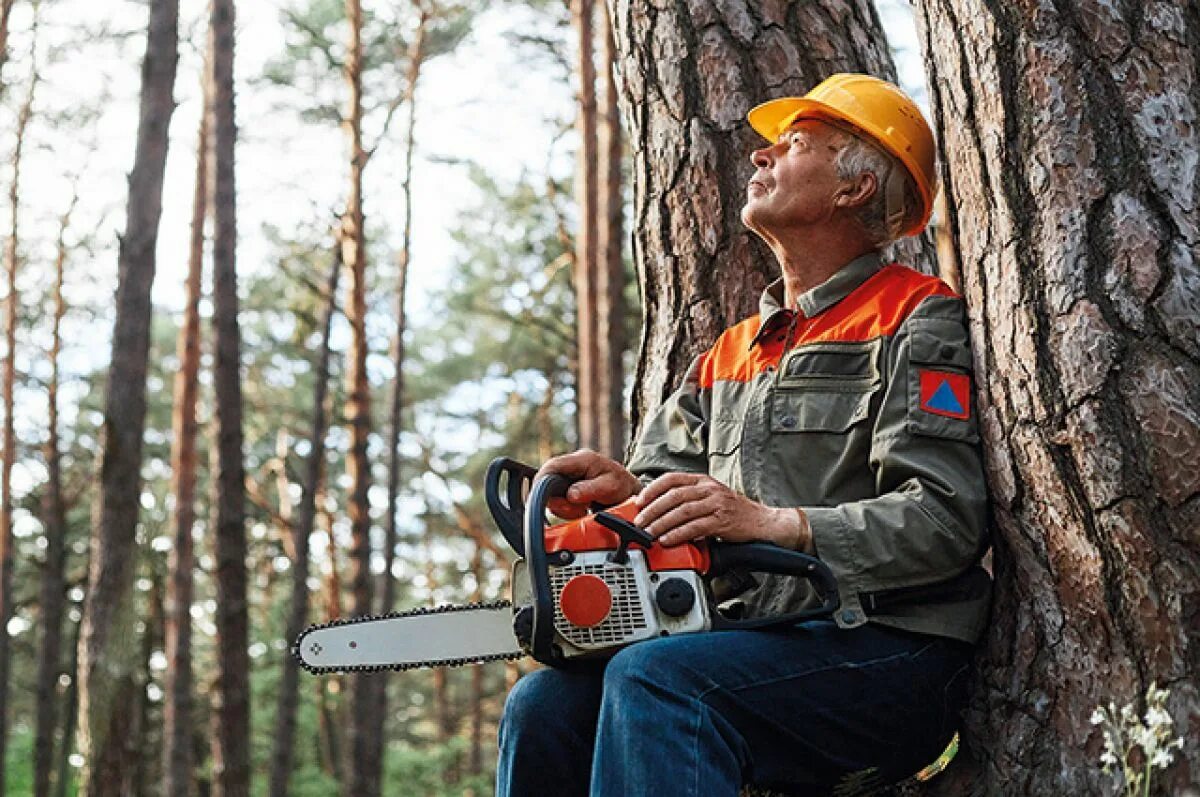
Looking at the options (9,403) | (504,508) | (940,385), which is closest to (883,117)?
(940,385)

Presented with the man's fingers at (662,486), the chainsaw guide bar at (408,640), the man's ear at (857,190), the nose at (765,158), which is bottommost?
the chainsaw guide bar at (408,640)

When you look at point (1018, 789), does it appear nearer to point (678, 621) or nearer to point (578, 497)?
point (678, 621)

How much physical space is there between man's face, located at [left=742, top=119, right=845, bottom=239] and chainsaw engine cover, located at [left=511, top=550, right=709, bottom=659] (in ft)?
3.21

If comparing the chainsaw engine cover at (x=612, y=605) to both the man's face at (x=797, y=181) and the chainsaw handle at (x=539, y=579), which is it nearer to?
the chainsaw handle at (x=539, y=579)

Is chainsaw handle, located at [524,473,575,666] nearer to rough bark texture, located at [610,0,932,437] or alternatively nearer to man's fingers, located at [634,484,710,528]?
man's fingers, located at [634,484,710,528]

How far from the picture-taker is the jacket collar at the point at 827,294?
10.0ft

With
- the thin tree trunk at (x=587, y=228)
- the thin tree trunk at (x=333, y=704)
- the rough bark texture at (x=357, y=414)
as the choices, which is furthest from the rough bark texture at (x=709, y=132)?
the thin tree trunk at (x=333, y=704)

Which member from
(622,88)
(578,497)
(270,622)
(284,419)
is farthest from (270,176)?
(578,497)

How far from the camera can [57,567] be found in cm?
2238

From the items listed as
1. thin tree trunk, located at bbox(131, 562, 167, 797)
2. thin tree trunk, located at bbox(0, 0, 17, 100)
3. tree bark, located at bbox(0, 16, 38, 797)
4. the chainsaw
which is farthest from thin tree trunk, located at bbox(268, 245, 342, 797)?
the chainsaw

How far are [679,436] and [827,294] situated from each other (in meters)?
0.53

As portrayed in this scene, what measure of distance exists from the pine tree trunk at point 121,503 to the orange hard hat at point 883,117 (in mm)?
7343

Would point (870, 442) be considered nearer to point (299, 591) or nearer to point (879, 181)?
point (879, 181)

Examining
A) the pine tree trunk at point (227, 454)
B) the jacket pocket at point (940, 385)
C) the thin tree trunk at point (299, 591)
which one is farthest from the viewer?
the thin tree trunk at point (299, 591)
